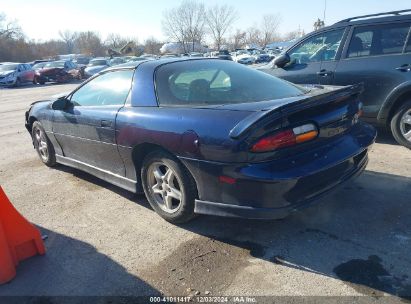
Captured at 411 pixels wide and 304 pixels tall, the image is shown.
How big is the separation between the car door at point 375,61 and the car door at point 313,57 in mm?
186

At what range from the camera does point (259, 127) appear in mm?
2680

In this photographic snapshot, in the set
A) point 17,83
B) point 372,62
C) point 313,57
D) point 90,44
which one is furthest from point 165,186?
point 90,44

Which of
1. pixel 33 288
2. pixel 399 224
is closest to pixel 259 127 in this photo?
pixel 399 224

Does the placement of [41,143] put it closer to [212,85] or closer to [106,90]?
[106,90]

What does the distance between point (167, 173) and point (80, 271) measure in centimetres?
108

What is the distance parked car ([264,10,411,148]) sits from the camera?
5.11m

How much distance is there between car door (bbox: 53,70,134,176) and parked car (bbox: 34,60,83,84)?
23.5 metres

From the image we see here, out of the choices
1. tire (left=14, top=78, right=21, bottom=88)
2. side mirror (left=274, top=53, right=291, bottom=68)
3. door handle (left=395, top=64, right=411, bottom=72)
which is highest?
side mirror (left=274, top=53, right=291, bottom=68)

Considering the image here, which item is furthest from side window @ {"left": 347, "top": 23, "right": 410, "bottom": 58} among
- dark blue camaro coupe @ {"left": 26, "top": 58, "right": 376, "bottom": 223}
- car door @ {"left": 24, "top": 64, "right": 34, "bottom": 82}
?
car door @ {"left": 24, "top": 64, "right": 34, "bottom": 82}

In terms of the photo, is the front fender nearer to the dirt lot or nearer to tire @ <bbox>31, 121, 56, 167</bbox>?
the dirt lot

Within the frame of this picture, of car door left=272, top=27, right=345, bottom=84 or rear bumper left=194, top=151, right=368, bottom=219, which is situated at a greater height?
car door left=272, top=27, right=345, bottom=84

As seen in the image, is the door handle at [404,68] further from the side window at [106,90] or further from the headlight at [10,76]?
the headlight at [10,76]

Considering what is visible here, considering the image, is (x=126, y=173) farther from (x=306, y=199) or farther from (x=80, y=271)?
(x=306, y=199)

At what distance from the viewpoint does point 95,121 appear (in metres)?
4.08
